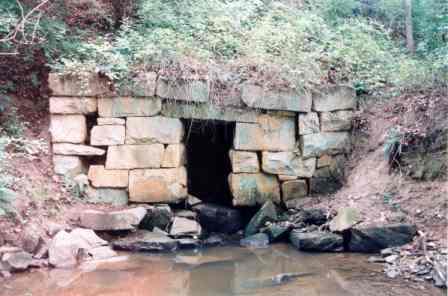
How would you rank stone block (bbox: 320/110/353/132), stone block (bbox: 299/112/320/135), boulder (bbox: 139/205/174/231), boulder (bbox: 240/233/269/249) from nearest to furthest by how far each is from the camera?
boulder (bbox: 240/233/269/249)
boulder (bbox: 139/205/174/231)
stone block (bbox: 299/112/320/135)
stone block (bbox: 320/110/353/132)

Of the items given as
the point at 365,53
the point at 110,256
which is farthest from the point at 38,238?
the point at 365,53

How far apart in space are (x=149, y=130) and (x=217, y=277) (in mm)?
2443

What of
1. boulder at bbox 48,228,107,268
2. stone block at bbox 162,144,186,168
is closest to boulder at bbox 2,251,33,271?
boulder at bbox 48,228,107,268

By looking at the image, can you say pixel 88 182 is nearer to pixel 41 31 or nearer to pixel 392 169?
pixel 41 31

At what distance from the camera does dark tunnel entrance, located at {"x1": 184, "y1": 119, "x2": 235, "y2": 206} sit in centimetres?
815

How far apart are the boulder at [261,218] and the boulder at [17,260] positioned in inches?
112

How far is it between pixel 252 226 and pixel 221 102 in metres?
1.73

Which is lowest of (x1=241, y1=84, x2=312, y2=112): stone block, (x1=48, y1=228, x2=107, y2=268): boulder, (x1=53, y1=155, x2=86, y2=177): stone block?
(x1=48, y1=228, x2=107, y2=268): boulder

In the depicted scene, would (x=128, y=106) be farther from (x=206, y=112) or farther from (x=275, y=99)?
(x=275, y=99)

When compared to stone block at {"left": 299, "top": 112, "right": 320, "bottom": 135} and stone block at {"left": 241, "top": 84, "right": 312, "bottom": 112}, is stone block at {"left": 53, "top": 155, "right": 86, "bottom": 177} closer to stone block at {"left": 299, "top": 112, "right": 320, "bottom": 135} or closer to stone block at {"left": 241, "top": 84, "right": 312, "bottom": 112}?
stone block at {"left": 241, "top": 84, "right": 312, "bottom": 112}

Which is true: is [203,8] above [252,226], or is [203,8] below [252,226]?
above

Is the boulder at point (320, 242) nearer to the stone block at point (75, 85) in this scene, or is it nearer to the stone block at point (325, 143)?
the stone block at point (325, 143)

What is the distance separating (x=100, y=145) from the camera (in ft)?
22.6

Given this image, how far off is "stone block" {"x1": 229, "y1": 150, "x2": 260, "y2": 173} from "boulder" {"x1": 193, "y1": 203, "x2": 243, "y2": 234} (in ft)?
1.94
